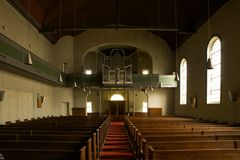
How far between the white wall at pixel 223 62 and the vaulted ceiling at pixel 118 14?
730 millimetres

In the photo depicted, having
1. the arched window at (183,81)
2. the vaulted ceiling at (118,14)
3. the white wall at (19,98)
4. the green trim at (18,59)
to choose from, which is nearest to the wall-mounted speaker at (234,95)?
the vaulted ceiling at (118,14)

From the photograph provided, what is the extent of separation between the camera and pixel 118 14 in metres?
20.1

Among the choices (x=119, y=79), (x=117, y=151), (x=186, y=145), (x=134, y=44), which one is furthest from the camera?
(x=134, y=44)

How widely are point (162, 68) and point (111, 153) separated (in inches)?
694

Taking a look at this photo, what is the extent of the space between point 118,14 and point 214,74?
25.9 ft

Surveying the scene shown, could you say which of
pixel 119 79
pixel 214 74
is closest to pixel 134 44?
pixel 119 79

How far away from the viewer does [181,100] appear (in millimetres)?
23844

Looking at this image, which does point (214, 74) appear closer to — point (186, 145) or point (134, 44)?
A: point (134, 44)

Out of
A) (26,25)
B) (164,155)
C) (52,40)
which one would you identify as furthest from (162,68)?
(164,155)

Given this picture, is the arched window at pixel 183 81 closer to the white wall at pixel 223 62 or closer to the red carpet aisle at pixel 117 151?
the white wall at pixel 223 62

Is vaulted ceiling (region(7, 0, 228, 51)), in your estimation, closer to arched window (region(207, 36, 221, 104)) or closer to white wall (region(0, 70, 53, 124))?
arched window (region(207, 36, 221, 104))

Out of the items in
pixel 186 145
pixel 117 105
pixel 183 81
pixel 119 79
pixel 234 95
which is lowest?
pixel 117 105

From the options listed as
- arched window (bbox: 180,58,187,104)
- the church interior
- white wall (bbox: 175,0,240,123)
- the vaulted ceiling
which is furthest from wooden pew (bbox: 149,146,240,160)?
arched window (bbox: 180,58,187,104)

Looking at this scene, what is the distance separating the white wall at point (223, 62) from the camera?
13250 millimetres
